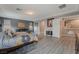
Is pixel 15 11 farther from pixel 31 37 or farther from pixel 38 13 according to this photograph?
pixel 31 37

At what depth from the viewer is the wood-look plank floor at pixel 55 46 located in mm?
2588

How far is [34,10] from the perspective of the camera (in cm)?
237

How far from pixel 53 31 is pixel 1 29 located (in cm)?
157

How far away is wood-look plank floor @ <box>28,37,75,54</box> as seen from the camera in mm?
2588

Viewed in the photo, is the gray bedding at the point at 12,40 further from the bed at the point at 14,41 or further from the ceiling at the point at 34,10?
the ceiling at the point at 34,10

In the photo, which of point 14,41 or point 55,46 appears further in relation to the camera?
point 55,46

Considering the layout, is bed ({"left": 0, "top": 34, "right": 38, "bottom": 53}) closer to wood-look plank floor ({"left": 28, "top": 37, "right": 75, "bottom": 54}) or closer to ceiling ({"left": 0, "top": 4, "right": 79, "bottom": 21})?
wood-look plank floor ({"left": 28, "top": 37, "right": 75, "bottom": 54})

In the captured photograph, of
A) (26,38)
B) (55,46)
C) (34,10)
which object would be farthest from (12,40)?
(55,46)

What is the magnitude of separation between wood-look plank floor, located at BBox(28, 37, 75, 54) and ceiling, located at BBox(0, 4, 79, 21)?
29.7 inches

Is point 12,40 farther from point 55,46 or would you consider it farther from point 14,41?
point 55,46

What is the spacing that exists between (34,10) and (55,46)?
1220 mm

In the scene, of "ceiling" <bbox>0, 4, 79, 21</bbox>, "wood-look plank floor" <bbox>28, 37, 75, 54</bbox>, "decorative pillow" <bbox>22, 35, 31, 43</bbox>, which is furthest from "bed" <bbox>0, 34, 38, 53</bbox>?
"ceiling" <bbox>0, 4, 79, 21</bbox>
